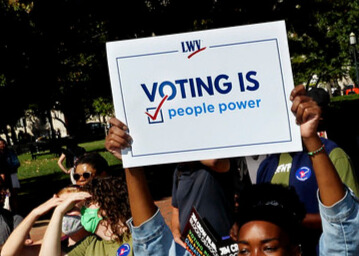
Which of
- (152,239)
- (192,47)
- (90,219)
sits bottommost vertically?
(90,219)

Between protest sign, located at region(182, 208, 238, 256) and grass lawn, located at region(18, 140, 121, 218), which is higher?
protest sign, located at region(182, 208, 238, 256)

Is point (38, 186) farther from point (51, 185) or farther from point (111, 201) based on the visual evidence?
point (111, 201)

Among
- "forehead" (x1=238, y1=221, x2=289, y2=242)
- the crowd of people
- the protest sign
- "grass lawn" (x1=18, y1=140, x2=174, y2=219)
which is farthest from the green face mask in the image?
"grass lawn" (x1=18, y1=140, x2=174, y2=219)

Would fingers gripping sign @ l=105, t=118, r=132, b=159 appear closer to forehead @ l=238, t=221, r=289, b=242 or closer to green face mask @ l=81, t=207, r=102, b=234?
forehead @ l=238, t=221, r=289, b=242

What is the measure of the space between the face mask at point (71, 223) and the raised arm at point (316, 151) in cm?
181

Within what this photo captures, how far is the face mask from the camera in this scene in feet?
10.8

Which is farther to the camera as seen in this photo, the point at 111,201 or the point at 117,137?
the point at 111,201

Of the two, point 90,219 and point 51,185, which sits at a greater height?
point 90,219

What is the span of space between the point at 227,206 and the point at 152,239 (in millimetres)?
1504

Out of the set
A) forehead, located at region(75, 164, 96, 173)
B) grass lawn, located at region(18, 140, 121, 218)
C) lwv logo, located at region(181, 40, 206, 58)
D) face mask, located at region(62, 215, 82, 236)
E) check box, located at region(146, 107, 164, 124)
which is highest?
lwv logo, located at region(181, 40, 206, 58)

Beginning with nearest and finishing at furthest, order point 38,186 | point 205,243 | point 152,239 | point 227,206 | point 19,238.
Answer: point 152,239 < point 205,243 < point 19,238 < point 227,206 < point 38,186

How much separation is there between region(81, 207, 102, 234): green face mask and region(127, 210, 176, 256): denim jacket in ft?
3.66

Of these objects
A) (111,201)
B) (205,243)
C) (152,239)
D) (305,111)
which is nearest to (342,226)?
(305,111)

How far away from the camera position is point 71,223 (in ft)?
11.0
